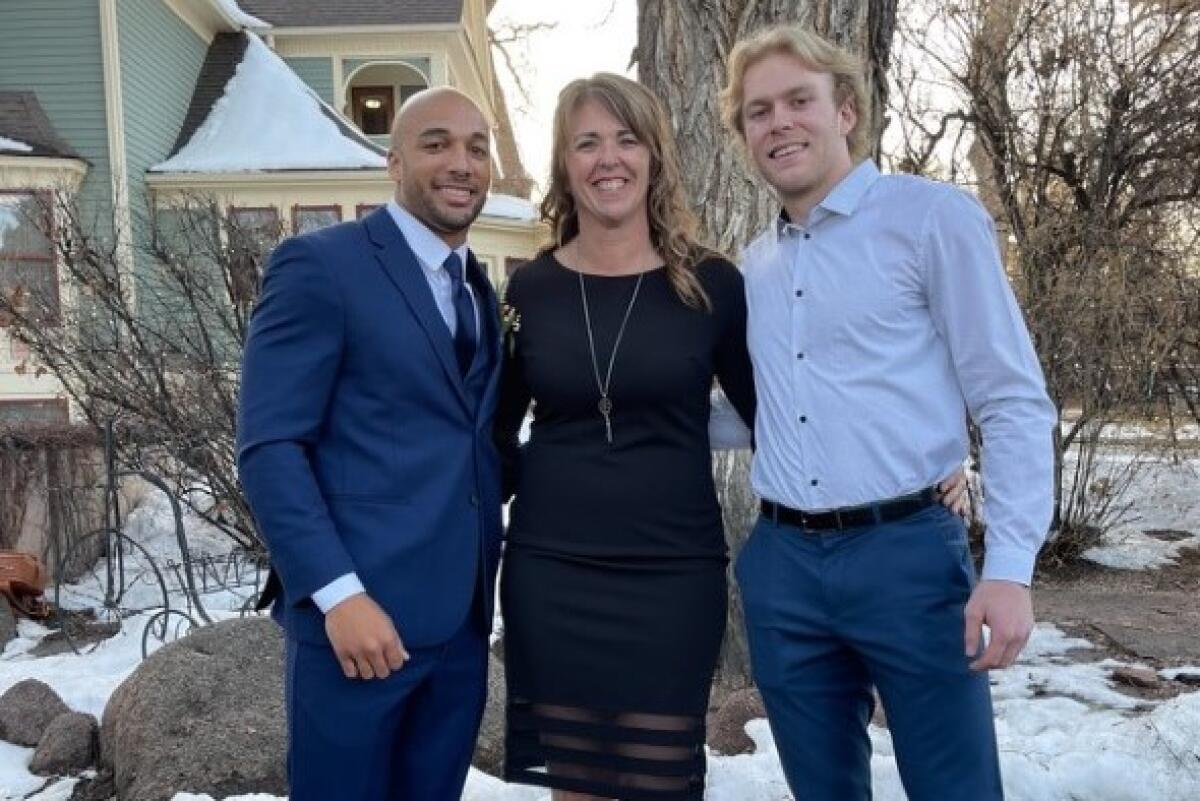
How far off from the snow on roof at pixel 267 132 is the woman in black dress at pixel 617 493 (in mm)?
12595

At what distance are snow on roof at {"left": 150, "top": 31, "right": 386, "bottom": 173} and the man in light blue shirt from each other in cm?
1291

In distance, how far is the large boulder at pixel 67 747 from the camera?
3994mm

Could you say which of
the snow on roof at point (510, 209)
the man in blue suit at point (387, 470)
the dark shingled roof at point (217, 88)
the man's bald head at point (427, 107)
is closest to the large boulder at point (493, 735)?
the man in blue suit at point (387, 470)

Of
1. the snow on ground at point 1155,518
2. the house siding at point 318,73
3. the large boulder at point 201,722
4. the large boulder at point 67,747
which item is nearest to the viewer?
the large boulder at point 201,722

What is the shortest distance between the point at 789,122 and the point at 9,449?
23.3 ft

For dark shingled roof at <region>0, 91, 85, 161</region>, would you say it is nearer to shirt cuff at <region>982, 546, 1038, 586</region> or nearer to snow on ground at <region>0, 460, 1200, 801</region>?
snow on ground at <region>0, 460, 1200, 801</region>

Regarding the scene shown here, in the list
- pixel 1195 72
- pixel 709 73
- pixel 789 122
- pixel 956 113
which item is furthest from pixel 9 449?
pixel 1195 72

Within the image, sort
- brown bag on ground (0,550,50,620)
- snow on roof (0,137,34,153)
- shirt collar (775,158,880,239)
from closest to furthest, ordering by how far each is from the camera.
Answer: shirt collar (775,158,880,239) < brown bag on ground (0,550,50,620) < snow on roof (0,137,34,153)

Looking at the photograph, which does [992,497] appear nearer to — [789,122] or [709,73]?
[789,122]

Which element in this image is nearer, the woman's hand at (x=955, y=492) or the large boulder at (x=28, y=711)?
the woman's hand at (x=955, y=492)

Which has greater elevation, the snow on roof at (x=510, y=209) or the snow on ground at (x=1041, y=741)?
the snow on roof at (x=510, y=209)

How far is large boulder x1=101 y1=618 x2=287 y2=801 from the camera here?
11.5 ft

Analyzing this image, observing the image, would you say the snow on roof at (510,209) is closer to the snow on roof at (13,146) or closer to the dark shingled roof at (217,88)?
the dark shingled roof at (217,88)

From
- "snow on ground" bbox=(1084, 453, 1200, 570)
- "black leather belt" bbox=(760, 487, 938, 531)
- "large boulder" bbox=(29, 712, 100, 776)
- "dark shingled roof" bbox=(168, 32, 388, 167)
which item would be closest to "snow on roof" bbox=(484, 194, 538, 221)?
"dark shingled roof" bbox=(168, 32, 388, 167)
